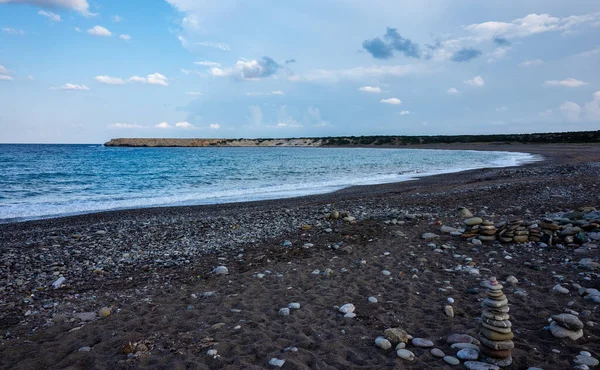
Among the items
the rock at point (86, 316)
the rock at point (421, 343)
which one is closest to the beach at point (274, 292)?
the rock at point (86, 316)

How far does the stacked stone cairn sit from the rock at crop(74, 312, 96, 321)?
560 centimetres

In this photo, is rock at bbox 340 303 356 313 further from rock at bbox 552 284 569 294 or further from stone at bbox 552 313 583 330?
rock at bbox 552 284 569 294

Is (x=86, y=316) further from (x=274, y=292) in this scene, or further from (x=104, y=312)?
(x=274, y=292)

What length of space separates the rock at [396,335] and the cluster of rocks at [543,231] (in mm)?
5407

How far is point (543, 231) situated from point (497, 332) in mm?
6009

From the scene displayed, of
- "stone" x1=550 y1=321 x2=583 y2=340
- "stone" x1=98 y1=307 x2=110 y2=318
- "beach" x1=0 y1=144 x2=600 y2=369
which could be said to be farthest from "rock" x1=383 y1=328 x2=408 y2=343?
"stone" x1=98 y1=307 x2=110 y2=318

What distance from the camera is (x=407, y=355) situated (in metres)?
4.26

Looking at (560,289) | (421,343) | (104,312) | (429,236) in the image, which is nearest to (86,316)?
(104,312)

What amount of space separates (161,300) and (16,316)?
220 cm

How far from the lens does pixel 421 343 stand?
14.9 feet

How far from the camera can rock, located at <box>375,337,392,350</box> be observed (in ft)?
14.8

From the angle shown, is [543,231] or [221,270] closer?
[221,270]

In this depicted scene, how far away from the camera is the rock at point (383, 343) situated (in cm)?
451

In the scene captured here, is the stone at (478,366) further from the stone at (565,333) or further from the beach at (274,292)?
the stone at (565,333)
